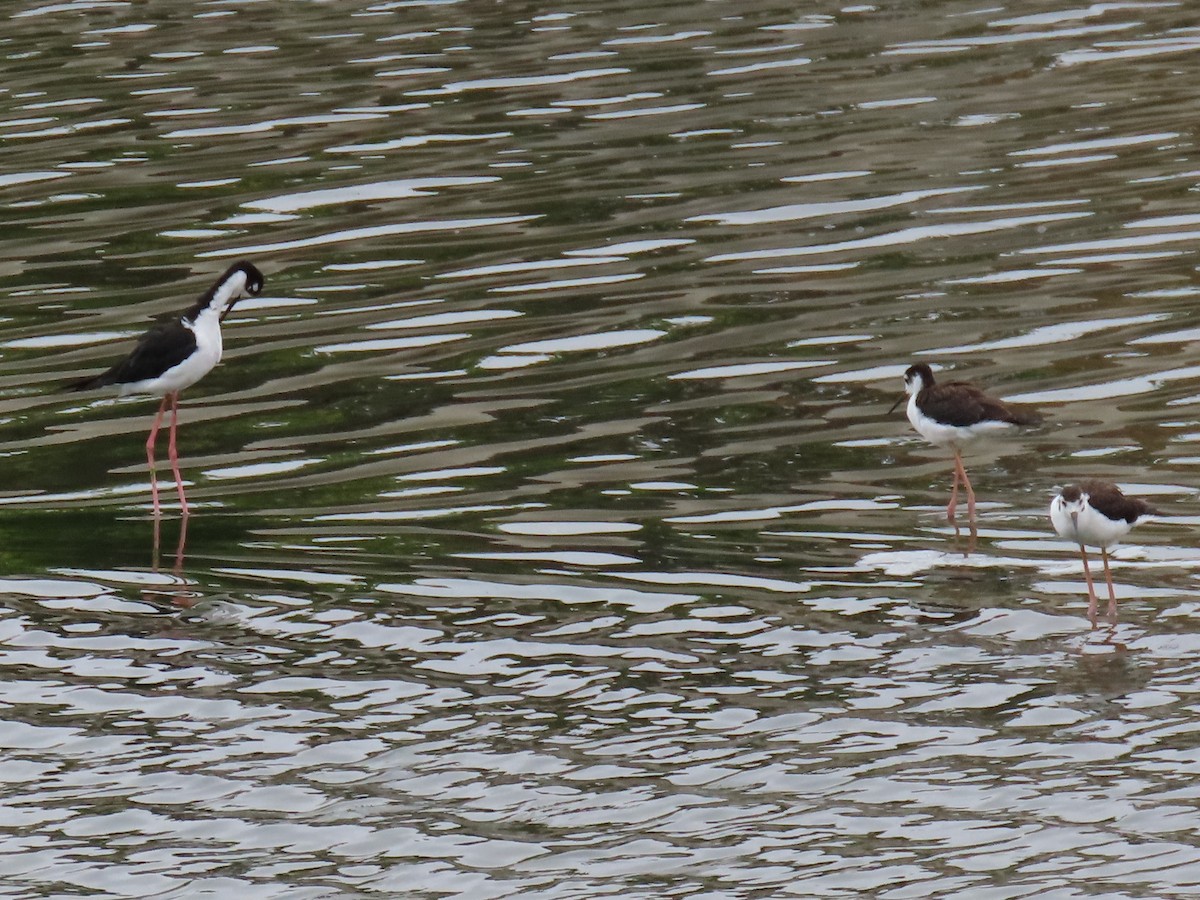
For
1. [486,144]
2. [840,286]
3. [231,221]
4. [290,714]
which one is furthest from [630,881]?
[486,144]

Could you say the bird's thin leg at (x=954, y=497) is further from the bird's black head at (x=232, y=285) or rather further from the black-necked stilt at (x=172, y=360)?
the bird's black head at (x=232, y=285)

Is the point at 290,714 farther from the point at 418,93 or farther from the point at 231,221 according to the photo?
the point at 418,93

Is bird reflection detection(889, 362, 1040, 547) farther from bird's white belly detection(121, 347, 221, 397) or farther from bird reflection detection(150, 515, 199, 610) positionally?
bird's white belly detection(121, 347, 221, 397)

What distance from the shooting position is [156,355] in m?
14.3

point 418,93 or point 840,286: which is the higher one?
point 418,93

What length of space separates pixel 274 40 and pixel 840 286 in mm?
12800

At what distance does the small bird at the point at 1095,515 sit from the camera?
11.2 meters

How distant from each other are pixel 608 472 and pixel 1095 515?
3.87m

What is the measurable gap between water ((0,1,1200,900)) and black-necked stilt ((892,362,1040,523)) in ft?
1.36

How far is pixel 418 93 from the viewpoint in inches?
983

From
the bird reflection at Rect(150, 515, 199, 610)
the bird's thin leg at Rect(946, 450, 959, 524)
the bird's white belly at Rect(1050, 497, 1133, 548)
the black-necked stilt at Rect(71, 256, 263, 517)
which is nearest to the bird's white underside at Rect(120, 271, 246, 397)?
the black-necked stilt at Rect(71, 256, 263, 517)

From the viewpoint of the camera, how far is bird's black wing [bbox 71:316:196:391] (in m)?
14.3

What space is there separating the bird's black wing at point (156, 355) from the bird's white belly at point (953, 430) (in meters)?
4.89

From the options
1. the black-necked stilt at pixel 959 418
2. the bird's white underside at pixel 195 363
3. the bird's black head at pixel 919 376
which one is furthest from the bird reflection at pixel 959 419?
the bird's white underside at pixel 195 363
